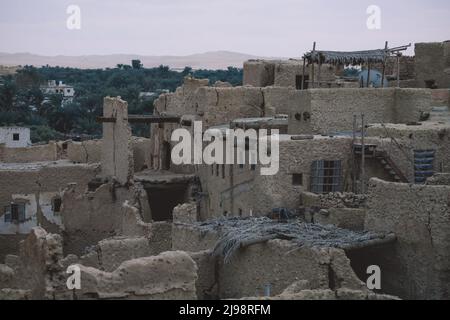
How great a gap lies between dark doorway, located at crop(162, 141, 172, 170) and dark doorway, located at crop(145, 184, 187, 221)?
6.19 feet

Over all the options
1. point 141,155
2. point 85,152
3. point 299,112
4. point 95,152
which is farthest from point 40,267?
point 85,152

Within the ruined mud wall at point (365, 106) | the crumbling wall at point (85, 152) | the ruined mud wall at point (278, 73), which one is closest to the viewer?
the ruined mud wall at point (365, 106)

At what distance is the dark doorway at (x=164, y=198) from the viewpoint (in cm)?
3756

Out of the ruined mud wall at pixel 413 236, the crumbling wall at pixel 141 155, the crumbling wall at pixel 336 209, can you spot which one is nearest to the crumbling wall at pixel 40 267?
the ruined mud wall at pixel 413 236

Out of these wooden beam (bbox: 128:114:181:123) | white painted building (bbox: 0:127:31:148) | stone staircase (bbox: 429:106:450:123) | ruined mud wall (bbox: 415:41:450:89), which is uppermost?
ruined mud wall (bbox: 415:41:450:89)

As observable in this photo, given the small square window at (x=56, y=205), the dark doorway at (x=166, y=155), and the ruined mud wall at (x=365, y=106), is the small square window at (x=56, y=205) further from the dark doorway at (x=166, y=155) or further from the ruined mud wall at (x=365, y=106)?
the ruined mud wall at (x=365, y=106)

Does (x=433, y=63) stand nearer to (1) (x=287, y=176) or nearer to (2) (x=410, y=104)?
(2) (x=410, y=104)

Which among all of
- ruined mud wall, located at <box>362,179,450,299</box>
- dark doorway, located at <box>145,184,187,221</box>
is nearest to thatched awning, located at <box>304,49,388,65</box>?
dark doorway, located at <box>145,184,187,221</box>

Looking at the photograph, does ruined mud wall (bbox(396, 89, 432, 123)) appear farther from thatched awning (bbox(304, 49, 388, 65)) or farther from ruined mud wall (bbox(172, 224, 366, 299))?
ruined mud wall (bbox(172, 224, 366, 299))

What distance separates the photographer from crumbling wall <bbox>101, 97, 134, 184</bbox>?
119ft

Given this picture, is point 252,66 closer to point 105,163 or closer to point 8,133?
point 105,163

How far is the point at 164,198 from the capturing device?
39.0 meters

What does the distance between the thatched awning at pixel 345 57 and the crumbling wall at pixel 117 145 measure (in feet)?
24.0
